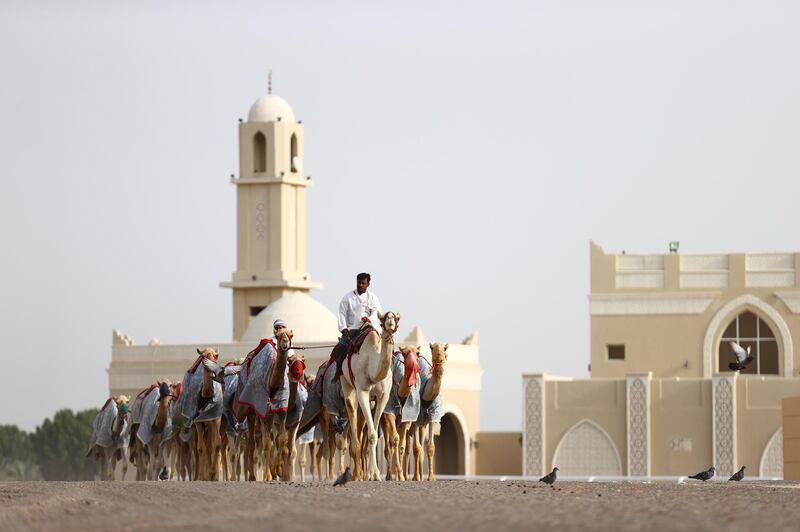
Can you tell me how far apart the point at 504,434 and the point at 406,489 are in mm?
32596

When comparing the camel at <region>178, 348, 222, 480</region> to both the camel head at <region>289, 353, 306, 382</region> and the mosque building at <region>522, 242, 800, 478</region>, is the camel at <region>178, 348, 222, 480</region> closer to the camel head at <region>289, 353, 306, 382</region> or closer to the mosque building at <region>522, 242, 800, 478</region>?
the camel head at <region>289, 353, 306, 382</region>

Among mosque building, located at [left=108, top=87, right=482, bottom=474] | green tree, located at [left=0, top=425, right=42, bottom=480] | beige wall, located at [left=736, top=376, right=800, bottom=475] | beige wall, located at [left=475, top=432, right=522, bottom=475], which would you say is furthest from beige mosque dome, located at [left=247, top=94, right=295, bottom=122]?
green tree, located at [left=0, top=425, right=42, bottom=480]

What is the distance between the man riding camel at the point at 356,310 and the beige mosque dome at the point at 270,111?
110 ft

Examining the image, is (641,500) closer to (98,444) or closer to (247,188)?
(98,444)

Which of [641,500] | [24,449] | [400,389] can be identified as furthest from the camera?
[24,449]

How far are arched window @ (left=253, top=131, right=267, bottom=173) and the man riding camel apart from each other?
33.2 metres

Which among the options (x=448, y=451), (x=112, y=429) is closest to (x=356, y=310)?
(x=112, y=429)

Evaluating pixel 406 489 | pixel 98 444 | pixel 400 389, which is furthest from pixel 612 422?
pixel 406 489

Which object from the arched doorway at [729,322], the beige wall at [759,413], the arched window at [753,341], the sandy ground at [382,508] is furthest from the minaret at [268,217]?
the sandy ground at [382,508]

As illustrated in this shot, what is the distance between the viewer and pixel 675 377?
5022 centimetres

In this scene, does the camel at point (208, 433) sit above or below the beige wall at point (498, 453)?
above

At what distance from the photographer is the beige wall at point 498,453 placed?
165ft

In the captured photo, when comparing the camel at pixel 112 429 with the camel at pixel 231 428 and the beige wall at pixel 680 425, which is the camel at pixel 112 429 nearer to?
the camel at pixel 231 428

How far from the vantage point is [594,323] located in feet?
173
